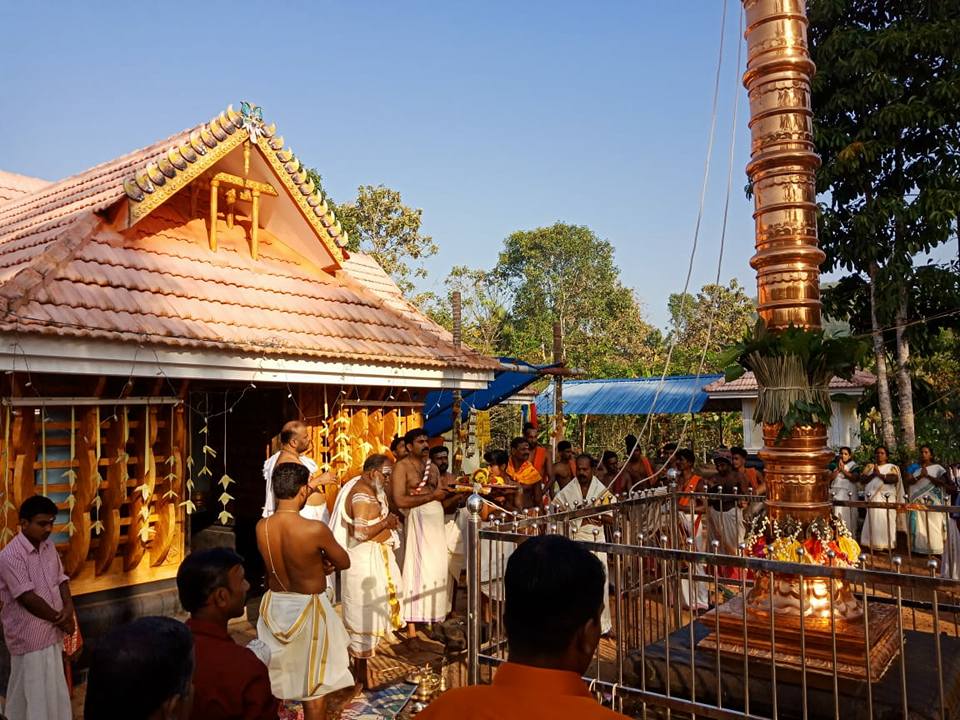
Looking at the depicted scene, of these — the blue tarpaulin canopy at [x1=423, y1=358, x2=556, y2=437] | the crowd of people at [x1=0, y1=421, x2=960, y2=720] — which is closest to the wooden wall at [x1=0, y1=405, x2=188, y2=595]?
the crowd of people at [x1=0, y1=421, x2=960, y2=720]

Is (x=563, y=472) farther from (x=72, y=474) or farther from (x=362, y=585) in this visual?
(x=72, y=474)

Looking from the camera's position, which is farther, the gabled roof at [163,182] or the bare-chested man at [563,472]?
the bare-chested man at [563,472]

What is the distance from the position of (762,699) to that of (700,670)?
13.8 inches

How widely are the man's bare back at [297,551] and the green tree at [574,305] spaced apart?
23496mm

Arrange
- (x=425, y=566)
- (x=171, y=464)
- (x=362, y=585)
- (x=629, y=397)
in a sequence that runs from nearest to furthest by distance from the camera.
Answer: (x=362, y=585) < (x=171, y=464) < (x=425, y=566) < (x=629, y=397)

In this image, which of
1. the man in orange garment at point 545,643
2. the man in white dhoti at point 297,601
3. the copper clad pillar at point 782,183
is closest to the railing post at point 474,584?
the man in white dhoti at point 297,601

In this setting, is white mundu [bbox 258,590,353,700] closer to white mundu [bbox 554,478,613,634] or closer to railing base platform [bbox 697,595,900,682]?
railing base platform [bbox 697,595,900,682]

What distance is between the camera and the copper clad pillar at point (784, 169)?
471 centimetres

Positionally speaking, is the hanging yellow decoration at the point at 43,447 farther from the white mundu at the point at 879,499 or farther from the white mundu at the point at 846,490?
the white mundu at the point at 846,490

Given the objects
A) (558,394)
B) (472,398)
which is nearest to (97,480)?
(472,398)

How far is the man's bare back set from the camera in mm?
4781

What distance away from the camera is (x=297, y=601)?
16.0 feet

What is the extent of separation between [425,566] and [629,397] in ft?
45.4

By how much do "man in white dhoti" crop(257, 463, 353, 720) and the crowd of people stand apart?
1 cm
